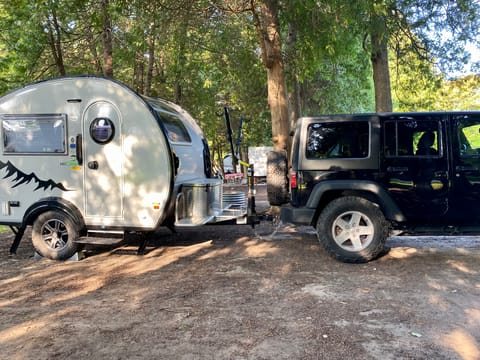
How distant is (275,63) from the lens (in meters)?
9.55

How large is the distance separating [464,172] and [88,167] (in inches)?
206

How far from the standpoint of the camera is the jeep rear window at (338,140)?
20.0ft

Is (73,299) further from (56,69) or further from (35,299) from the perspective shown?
(56,69)

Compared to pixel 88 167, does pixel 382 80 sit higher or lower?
higher

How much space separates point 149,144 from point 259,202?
6.92 meters

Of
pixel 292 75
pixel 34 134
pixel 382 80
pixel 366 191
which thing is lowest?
pixel 366 191

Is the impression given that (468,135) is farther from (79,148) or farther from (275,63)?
(79,148)

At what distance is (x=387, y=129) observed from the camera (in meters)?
6.04

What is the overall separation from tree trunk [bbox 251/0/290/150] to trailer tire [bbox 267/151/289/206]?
2.99 metres

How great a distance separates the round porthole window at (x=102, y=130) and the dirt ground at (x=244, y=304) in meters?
1.82

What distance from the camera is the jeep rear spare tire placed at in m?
6.02

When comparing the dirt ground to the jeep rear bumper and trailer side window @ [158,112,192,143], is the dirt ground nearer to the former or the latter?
the jeep rear bumper

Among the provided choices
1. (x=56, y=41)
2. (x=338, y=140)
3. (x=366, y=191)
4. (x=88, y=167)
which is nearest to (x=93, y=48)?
(x=56, y=41)

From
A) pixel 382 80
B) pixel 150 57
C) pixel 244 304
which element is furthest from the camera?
pixel 150 57
